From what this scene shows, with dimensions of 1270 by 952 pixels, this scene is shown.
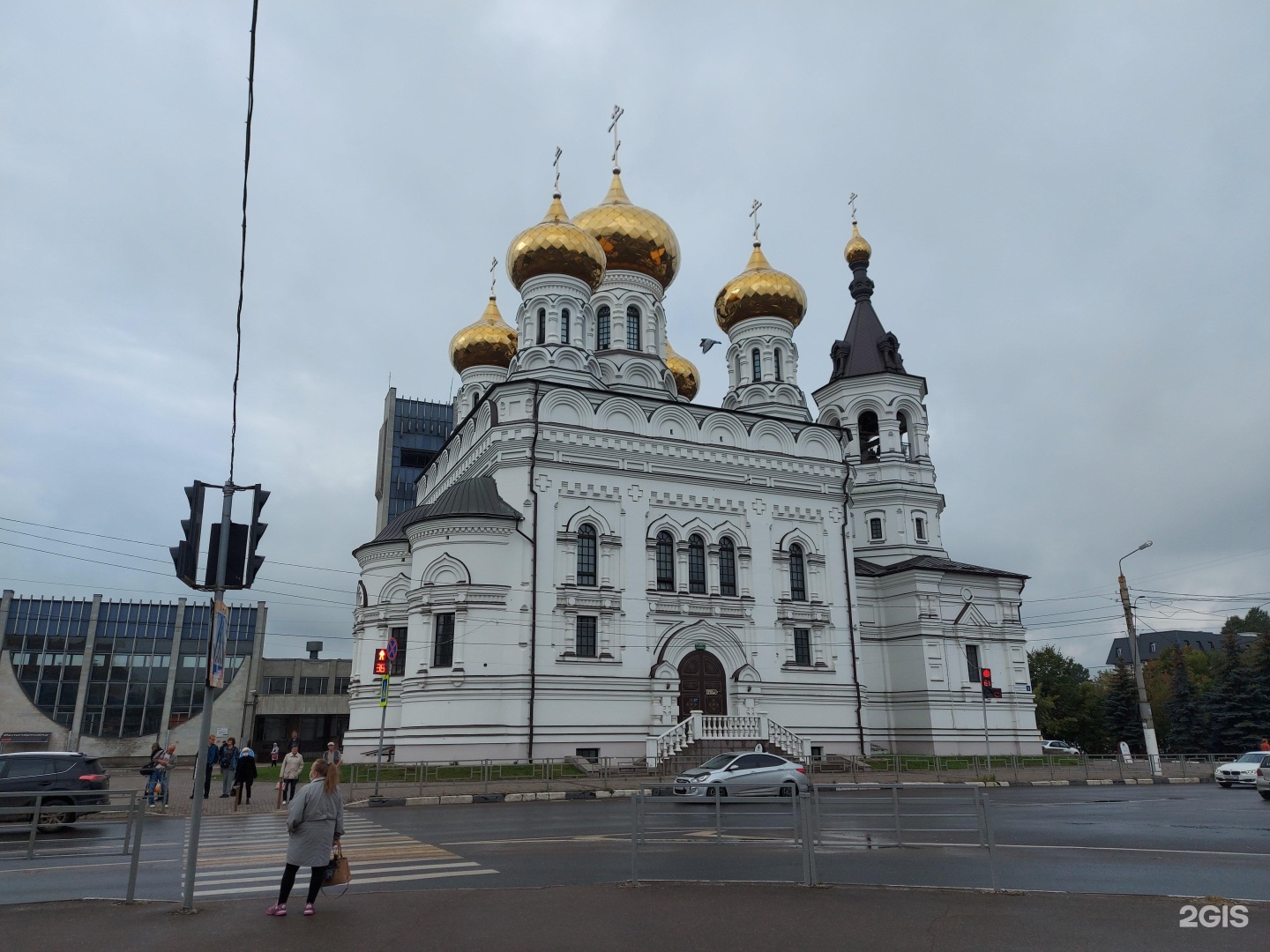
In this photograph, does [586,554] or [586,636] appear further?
[586,554]

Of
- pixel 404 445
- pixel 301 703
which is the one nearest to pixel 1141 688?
pixel 301 703

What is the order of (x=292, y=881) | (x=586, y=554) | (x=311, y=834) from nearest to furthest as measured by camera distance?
(x=292, y=881)
(x=311, y=834)
(x=586, y=554)

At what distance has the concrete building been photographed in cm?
5266

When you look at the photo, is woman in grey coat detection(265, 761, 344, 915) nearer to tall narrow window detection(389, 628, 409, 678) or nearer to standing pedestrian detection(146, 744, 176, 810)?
standing pedestrian detection(146, 744, 176, 810)

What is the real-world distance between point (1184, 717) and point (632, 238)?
1642 inches

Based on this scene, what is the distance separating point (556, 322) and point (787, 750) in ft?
56.8

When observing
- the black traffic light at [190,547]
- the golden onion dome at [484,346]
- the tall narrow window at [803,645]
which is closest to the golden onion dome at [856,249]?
the golden onion dome at [484,346]

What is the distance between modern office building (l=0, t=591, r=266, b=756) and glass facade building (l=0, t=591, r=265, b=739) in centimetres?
5

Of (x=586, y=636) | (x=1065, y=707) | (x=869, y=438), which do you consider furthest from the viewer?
(x=1065, y=707)

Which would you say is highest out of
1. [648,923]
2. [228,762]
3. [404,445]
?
[404,445]

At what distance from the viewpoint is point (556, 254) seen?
111 ft

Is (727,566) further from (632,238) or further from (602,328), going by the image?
(632,238)

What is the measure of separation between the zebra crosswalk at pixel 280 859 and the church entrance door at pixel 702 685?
51.9 ft

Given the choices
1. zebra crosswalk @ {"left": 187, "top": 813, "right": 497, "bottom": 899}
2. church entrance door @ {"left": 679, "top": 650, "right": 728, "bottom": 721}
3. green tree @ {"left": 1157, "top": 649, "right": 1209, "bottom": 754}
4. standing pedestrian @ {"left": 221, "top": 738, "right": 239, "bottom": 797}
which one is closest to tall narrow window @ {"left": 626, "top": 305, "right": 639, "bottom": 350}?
church entrance door @ {"left": 679, "top": 650, "right": 728, "bottom": 721}
